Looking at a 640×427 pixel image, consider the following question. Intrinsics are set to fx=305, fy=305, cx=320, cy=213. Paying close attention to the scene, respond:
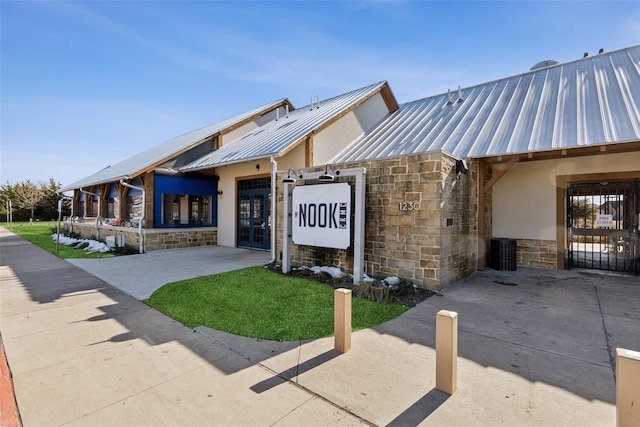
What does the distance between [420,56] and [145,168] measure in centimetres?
1142

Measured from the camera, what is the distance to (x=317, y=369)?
11.4ft

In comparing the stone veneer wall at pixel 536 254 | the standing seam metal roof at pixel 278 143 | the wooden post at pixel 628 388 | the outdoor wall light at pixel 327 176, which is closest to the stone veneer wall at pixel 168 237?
the standing seam metal roof at pixel 278 143

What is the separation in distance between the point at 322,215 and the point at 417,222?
2420 millimetres

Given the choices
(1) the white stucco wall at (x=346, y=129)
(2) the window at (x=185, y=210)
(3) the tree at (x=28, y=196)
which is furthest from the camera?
(3) the tree at (x=28, y=196)

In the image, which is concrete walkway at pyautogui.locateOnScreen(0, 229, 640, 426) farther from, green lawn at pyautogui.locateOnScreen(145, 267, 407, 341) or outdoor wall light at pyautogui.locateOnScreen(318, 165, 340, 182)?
outdoor wall light at pyautogui.locateOnScreen(318, 165, 340, 182)

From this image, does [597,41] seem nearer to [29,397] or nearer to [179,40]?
[179,40]

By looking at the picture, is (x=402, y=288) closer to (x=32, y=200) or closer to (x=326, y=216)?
(x=326, y=216)

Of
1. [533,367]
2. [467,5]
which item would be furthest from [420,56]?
[533,367]

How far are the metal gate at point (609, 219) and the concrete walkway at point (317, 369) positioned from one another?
129 inches

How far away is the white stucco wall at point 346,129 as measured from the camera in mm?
11445

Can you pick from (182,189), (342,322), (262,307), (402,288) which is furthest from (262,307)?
(182,189)

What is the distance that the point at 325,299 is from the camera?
6.06 meters

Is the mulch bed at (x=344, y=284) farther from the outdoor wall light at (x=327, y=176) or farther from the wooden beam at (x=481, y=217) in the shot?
the wooden beam at (x=481, y=217)

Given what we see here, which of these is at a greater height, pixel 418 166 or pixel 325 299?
pixel 418 166
